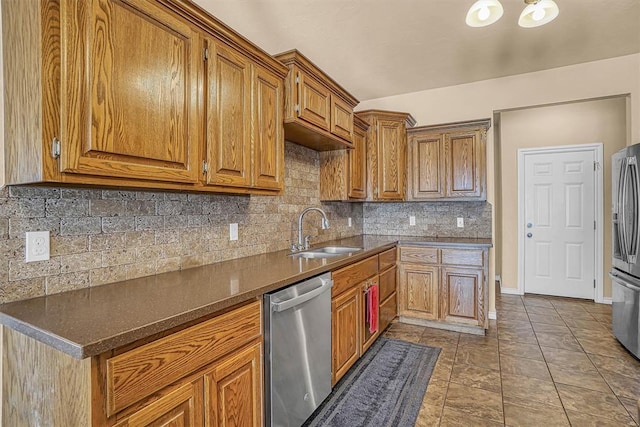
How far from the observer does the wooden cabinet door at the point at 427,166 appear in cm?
349

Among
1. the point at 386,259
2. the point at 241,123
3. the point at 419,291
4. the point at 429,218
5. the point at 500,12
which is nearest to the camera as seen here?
the point at 241,123

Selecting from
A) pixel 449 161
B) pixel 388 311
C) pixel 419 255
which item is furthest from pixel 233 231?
pixel 449 161

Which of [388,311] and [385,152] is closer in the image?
[388,311]

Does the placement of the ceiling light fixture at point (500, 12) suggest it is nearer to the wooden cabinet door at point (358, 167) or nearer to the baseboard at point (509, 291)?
the wooden cabinet door at point (358, 167)

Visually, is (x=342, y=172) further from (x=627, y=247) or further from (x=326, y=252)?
(x=627, y=247)

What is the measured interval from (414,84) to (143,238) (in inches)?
128

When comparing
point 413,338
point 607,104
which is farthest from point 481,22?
point 607,104

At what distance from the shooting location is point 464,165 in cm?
339

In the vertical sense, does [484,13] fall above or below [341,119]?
above

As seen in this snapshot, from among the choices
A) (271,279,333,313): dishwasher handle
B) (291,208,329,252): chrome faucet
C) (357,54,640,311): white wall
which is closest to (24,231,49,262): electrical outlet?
(271,279,333,313): dishwasher handle

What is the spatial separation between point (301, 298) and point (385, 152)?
2.31 meters

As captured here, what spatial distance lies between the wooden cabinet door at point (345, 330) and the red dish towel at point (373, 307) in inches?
6.1

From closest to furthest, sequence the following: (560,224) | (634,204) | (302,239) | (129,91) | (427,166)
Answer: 1. (129,91)
2. (634,204)
3. (302,239)
4. (427,166)
5. (560,224)

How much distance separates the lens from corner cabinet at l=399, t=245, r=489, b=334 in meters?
3.09
